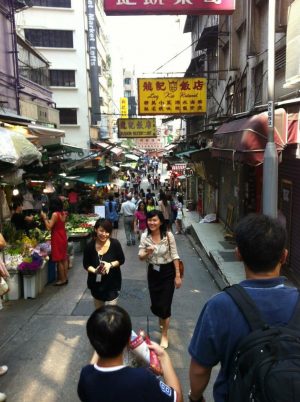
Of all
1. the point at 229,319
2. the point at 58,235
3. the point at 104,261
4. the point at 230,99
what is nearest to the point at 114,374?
the point at 229,319

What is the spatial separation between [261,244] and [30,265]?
608cm

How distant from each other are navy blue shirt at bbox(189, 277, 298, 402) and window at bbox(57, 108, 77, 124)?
31.2 meters

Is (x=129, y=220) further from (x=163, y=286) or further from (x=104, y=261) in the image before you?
(x=104, y=261)

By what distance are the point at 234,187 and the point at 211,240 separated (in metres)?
2.26

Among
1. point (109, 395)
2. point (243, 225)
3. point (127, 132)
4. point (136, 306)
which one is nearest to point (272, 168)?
point (136, 306)

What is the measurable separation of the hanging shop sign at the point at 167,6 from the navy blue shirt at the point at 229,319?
6.71 metres

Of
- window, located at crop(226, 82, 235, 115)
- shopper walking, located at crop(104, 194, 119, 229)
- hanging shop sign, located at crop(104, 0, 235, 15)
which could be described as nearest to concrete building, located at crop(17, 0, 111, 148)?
shopper walking, located at crop(104, 194, 119, 229)

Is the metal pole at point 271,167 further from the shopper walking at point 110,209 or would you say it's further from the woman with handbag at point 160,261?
the shopper walking at point 110,209

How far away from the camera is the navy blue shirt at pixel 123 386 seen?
1.95m

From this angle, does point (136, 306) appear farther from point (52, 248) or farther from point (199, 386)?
point (199, 386)

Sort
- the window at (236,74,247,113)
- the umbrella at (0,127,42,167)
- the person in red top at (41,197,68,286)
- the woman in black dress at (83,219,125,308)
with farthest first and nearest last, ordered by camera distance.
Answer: the window at (236,74,247,113)
the person in red top at (41,197,68,286)
the umbrella at (0,127,42,167)
the woman in black dress at (83,219,125,308)

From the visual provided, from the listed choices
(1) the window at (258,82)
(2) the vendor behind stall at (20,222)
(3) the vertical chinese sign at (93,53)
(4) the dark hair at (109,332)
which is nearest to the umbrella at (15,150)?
(2) the vendor behind stall at (20,222)

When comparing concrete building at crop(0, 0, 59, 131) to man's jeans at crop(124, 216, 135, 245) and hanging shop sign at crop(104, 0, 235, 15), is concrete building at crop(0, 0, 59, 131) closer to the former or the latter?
hanging shop sign at crop(104, 0, 235, 15)

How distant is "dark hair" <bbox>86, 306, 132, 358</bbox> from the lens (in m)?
2.04
